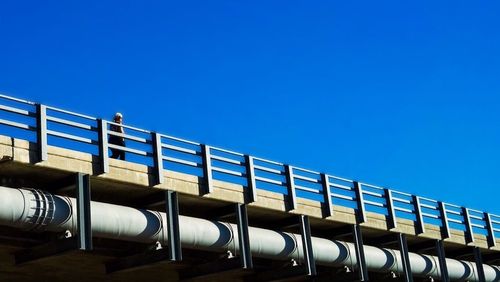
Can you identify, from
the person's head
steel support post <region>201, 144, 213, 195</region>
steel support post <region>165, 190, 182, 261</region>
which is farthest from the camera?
the person's head

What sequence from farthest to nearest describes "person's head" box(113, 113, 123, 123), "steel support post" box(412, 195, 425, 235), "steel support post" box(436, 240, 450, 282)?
1. "steel support post" box(436, 240, 450, 282)
2. "steel support post" box(412, 195, 425, 235)
3. "person's head" box(113, 113, 123, 123)

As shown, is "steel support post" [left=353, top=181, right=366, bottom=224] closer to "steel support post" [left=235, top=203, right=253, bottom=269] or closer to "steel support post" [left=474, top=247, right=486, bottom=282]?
"steel support post" [left=235, top=203, right=253, bottom=269]

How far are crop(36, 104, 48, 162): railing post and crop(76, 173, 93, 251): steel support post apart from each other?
3.54 ft

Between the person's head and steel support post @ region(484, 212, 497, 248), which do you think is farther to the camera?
steel support post @ region(484, 212, 497, 248)

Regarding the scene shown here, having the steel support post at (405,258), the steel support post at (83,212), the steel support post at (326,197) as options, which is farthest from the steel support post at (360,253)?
the steel support post at (83,212)

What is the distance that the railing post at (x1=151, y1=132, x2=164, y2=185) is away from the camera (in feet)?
68.0

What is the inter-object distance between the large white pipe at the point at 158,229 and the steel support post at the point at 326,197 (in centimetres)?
82

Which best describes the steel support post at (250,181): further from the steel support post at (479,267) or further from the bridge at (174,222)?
the steel support post at (479,267)

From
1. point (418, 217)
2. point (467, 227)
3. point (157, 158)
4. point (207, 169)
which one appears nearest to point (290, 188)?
point (207, 169)

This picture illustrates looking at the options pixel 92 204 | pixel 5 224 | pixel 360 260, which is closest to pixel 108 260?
pixel 92 204

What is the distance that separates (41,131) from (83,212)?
1.93 m

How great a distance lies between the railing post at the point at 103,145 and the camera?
19.4m

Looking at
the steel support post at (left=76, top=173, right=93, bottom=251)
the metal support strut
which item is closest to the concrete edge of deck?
the steel support post at (left=76, top=173, right=93, bottom=251)

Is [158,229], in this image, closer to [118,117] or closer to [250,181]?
[118,117]
